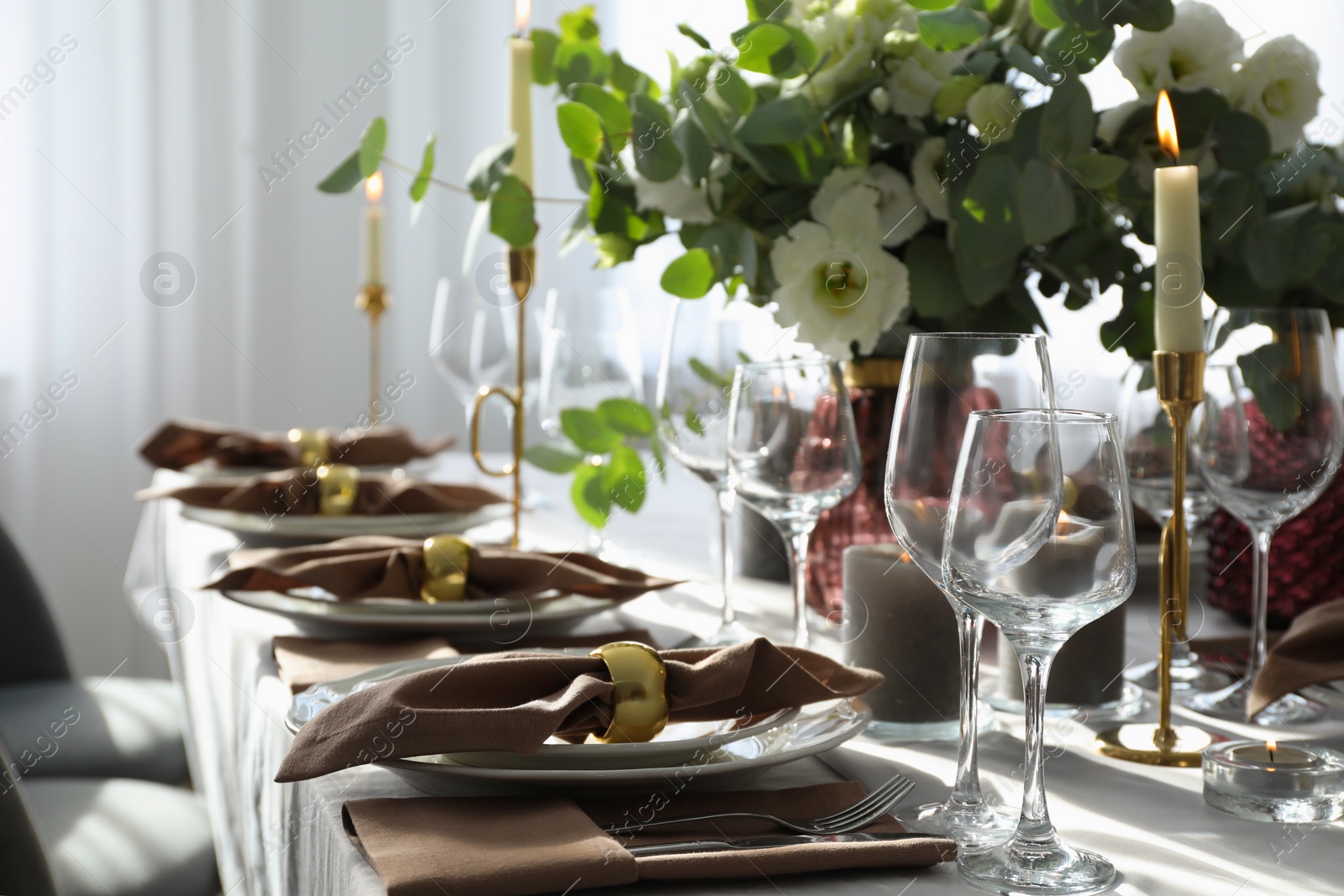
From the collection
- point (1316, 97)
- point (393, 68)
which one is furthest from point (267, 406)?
point (1316, 97)

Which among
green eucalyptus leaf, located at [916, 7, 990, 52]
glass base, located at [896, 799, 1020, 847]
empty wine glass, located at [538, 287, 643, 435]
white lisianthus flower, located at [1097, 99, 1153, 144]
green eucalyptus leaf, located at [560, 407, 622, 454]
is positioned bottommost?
glass base, located at [896, 799, 1020, 847]

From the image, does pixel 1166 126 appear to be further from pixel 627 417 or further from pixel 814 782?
pixel 627 417

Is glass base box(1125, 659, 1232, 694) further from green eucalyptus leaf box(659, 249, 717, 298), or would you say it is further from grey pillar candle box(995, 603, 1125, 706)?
A: green eucalyptus leaf box(659, 249, 717, 298)

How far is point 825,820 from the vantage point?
1.88 ft

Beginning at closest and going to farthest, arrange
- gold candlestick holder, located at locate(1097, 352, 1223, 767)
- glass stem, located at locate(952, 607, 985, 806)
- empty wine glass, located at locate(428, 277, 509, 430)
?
glass stem, located at locate(952, 607, 985, 806)
gold candlestick holder, located at locate(1097, 352, 1223, 767)
empty wine glass, located at locate(428, 277, 509, 430)

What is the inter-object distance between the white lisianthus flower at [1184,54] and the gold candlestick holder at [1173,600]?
28 cm

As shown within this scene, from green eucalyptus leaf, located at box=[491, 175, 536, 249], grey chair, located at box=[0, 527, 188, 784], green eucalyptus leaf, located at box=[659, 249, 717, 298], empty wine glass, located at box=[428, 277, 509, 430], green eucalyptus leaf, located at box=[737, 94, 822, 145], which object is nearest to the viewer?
green eucalyptus leaf, located at box=[737, 94, 822, 145]

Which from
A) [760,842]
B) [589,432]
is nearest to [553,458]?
[589,432]

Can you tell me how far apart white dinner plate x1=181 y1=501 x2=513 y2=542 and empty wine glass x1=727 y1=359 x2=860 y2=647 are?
49 cm

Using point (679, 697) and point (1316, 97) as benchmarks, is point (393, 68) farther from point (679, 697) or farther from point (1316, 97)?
point (679, 697)

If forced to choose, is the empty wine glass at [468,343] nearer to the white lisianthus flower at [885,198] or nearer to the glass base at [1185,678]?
the white lisianthus flower at [885,198]

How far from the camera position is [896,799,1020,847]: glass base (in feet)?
1.90

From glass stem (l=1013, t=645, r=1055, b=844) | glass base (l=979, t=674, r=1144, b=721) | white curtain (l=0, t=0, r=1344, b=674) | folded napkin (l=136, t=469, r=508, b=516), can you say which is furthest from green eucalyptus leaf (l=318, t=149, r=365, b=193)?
white curtain (l=0, t=0, r=1344, b=674)

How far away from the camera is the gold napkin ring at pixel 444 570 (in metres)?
0.95
